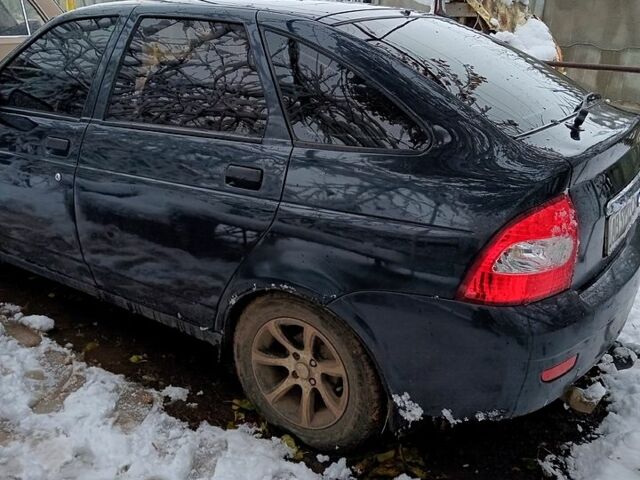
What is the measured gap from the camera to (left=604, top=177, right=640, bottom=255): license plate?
2104 millimetres

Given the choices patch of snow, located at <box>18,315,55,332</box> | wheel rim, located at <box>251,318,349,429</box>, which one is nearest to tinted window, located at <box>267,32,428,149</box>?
wheel rim, located at <box>251,318,349,429</box>

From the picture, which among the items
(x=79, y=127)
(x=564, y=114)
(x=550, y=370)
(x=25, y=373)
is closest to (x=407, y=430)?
(x=550, y=370)

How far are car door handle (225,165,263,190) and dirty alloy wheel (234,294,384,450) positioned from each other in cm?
44

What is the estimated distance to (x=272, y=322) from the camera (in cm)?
233

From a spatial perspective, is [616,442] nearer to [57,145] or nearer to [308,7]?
[308,7]

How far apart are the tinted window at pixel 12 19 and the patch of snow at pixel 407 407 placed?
6.78m

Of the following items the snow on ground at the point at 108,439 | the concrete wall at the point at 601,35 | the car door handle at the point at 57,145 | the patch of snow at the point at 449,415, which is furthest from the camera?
the concrete wall at the point at 601,35

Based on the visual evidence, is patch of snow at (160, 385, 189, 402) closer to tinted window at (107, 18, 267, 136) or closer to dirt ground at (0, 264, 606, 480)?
dirt ground at (0, 264, 606, 480)

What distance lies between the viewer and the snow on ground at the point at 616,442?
228 centimetres

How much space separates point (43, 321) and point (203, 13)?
192 centimetres

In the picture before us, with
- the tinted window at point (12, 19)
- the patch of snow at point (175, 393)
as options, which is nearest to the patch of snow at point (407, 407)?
the patch of snow at point (175, 393)

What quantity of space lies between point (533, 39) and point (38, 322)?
7020 mm

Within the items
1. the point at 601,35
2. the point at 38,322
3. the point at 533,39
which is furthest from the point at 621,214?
the point at 601,35

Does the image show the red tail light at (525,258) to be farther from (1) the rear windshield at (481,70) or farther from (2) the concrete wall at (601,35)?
(2) the concrete wall at (601,35)
